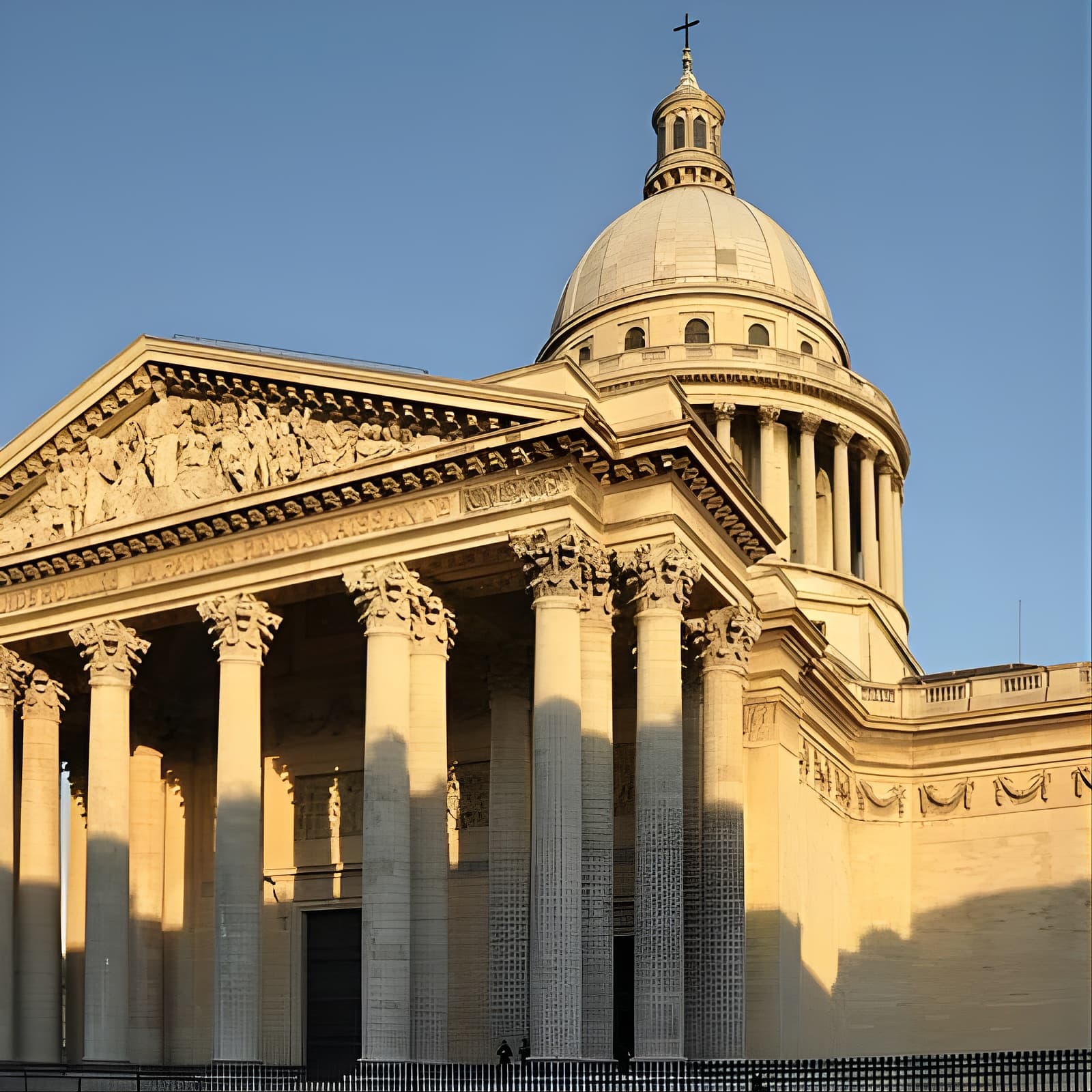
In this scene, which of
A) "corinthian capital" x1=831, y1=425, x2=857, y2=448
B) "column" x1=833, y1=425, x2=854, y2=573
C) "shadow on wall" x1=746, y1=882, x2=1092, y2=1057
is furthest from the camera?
"corinthian capital" x1=831, y1=425, x2=857, y2=448

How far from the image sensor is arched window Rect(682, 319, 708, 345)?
60531mm

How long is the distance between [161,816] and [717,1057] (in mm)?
16932

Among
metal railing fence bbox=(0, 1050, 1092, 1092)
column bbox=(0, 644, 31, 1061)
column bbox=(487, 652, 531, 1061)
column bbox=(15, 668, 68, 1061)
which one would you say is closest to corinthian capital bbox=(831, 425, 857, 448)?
column bbox=(487, 652, 531, 1061)

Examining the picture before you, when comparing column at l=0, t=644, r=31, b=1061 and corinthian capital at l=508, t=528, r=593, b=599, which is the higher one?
corinthian capital at l=508, t=528, r=593, b=599

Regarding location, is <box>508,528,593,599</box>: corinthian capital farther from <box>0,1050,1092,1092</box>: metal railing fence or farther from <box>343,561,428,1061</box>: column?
<box>0,1050,1092,1092</box>: metal railing fence

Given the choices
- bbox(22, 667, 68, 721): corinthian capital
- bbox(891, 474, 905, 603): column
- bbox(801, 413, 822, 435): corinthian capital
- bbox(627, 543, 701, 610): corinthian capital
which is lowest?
bbox(22, 667, 68, 721): corinthian capital

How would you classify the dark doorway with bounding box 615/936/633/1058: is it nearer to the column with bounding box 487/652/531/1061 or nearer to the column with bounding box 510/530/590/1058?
the column with bounding box 487/652/531/1061

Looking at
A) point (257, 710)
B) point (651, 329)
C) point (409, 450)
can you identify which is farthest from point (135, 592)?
point (651, 329)

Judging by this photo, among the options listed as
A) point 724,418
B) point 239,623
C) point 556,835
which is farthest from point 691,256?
point 556,835

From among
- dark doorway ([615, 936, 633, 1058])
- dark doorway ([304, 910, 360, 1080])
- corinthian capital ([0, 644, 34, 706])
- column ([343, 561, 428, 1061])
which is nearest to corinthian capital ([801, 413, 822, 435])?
dark doorway ([615, 936, 633, 1058])

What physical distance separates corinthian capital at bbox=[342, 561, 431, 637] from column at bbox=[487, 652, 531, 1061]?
5.37 meters

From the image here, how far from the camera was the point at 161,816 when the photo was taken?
139 feet

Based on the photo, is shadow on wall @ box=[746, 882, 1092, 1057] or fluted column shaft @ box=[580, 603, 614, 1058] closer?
fluted column shaft @ box=[580, 603, 614, 1058]

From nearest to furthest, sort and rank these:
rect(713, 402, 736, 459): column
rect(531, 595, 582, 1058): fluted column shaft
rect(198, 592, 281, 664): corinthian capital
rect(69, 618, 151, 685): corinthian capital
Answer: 1. rect(531, 595, 582, 1058): fluted column shaft
2. rect(198, 592, 281, 664): corinthian capital
3. rect(69, 618, 151, 685): corinthian capital
4. rect(713, 402, 736, 459): column
